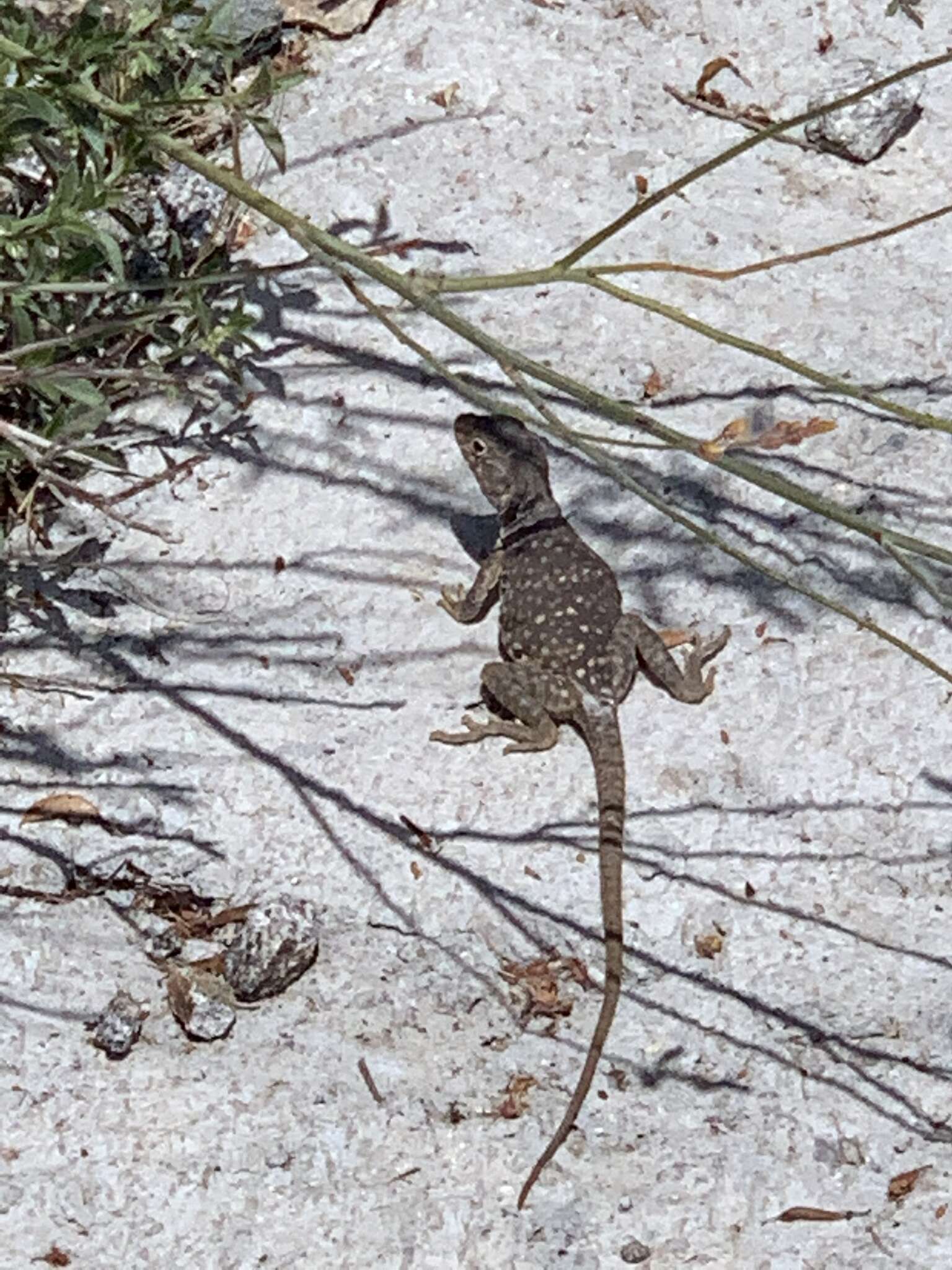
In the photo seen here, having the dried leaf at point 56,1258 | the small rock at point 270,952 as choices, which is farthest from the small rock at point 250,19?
the dried leaf at point 56,1258

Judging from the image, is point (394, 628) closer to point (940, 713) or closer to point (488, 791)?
point (488, 791)

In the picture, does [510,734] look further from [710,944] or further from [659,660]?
[710,944]

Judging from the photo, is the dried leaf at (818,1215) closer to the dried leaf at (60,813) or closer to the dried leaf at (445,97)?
the dried leaf at (60,813)

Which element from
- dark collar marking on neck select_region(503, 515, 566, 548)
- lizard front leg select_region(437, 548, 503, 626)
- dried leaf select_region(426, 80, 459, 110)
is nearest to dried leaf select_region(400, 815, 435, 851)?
lizard front leg select_region(437, 548, 503, 626)

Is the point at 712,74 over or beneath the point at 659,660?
over

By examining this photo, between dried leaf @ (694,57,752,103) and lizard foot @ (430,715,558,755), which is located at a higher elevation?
dried leaf @ (694,57,752,103)

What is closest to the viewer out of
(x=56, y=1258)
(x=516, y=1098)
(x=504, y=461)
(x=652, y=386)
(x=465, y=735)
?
(x=56, y=1258)

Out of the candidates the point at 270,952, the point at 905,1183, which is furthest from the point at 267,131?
the point at 905,1183

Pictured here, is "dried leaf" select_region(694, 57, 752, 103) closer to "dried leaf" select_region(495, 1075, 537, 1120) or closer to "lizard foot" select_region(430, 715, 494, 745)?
"lizard foot" select_region(430, 715, 494, 745)
